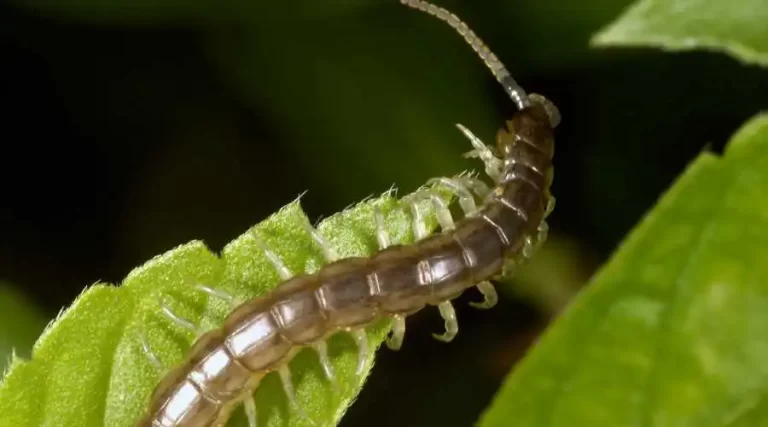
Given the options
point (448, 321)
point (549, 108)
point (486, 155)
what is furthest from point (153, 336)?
point (549, 108)

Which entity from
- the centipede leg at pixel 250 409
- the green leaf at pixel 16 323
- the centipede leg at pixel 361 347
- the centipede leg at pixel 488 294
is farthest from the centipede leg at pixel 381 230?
the green leaf at pixel 16 323

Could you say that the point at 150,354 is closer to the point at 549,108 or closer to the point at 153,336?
the point at 153,336

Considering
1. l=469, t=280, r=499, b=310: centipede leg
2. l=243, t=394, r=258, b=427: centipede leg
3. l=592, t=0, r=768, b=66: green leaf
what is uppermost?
l=592, t=0, r=768, b=66: green leaf

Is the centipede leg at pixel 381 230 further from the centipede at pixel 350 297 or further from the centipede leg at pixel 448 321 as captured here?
the centipede leg at pixel 448 321

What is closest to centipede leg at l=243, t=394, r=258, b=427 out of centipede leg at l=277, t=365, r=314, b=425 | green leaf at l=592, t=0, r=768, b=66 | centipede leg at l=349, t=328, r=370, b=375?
centipede leg at l=277, t=365, r=314, b=425

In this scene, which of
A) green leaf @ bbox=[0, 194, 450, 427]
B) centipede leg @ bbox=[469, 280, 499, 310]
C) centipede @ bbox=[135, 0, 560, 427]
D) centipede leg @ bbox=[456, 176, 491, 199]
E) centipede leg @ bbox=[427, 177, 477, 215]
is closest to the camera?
green leaf @ bbox=[0, 194, 450, 427]

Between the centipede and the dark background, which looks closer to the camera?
the centipede

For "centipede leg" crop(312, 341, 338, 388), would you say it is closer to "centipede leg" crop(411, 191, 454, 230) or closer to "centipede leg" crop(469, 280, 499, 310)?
"centipede leg" crop(411, 191, 454, 230)

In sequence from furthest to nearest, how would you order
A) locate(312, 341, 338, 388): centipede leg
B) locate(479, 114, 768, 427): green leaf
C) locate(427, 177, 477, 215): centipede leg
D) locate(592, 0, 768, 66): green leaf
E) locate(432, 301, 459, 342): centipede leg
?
locate(432, 301, 459, 342): centipede leg < locate(427, 177, 477, 215): centipede leg < locate(312, 341, 338, 388): centipede leg < locate(592, 0, 768, 66): green leaf < locate(479, 114, 768, 427): green leaf
